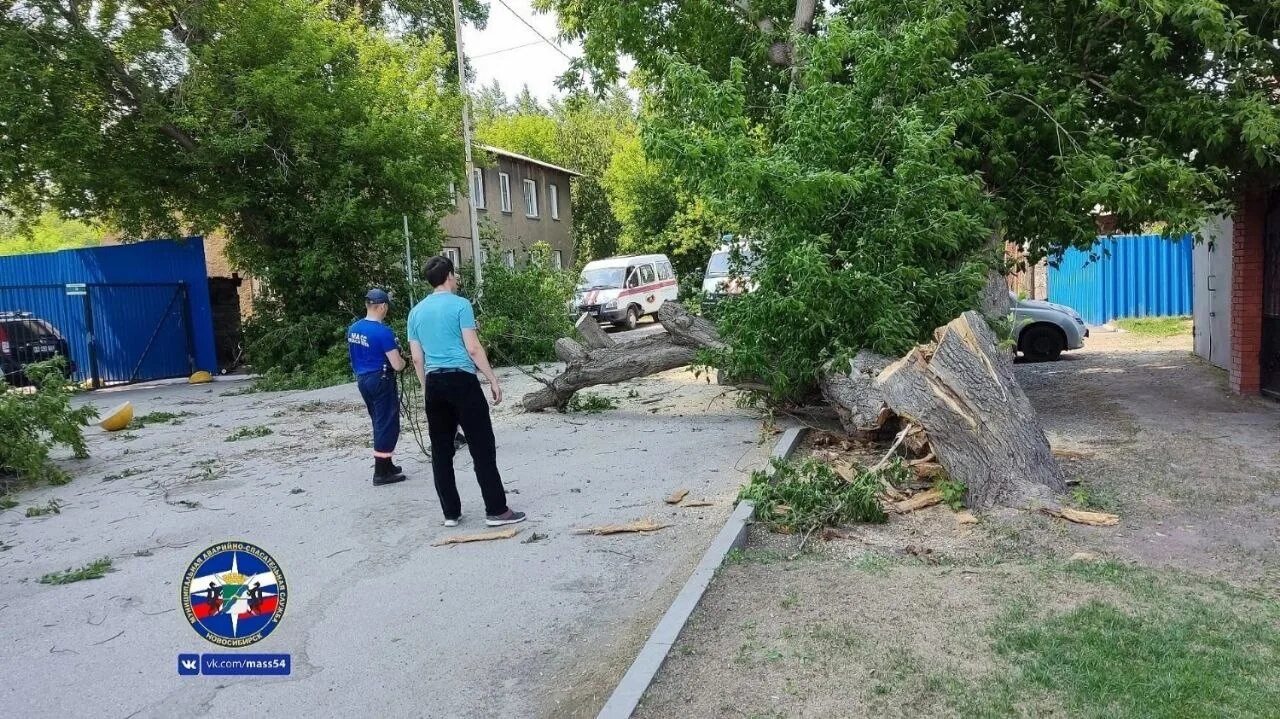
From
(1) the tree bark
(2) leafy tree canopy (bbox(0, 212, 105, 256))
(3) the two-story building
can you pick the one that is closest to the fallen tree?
(1) the tree bark

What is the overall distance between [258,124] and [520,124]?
29.4m

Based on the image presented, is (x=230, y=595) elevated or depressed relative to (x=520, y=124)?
depressed

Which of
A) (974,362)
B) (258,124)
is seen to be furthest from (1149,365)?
(258,124)

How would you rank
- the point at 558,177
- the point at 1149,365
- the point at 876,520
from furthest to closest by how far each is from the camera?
1. the point at 558,177
2. the point at 1149,365
3. the point at 876,520

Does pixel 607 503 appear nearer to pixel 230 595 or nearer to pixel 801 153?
pixel 230 595

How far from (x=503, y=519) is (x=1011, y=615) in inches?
134

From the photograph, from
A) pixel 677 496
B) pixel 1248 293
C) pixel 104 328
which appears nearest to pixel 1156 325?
pixel 1248 293


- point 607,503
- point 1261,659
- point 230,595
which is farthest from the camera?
point 607,503

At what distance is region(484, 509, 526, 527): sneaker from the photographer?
20.1 feet

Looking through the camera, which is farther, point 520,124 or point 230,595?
point 520,124

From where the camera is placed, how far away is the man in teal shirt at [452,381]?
5.84m

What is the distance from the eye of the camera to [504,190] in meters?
30.6

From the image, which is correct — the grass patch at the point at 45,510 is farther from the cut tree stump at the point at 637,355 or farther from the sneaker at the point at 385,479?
the cut tree stump at the point at 637,355

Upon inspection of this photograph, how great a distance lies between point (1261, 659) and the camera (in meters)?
3.45
